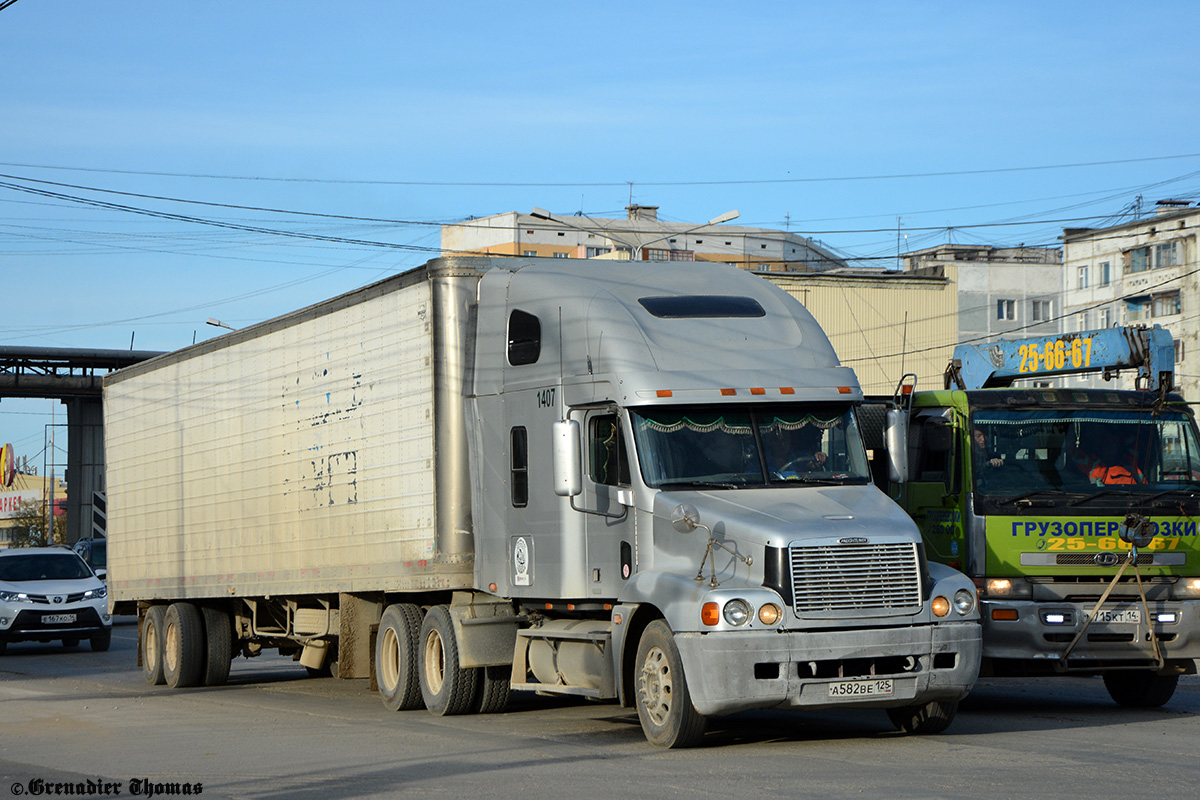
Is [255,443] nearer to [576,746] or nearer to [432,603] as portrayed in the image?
[432,603]

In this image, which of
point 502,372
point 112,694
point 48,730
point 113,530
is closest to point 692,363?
point 502,372

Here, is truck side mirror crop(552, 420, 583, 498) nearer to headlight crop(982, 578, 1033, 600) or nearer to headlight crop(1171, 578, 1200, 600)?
headlight crop(982, 578, 1033, 600)

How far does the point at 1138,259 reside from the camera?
255 feet

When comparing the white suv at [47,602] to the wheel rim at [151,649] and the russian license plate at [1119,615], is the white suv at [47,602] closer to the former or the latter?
the wheel rim at [151,649]

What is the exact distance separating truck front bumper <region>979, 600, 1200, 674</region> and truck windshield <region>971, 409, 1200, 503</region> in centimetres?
93

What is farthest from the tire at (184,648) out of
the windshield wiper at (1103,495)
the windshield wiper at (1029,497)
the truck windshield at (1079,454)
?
the windshield wiper at (1103,495)

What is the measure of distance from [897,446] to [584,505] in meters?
2.49

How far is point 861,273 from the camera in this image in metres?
54.8

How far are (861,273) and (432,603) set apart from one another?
42.5 m

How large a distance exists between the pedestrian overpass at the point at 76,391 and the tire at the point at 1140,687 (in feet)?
164

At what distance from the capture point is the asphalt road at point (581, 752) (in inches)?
355

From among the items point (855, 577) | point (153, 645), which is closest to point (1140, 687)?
point (855, 577)

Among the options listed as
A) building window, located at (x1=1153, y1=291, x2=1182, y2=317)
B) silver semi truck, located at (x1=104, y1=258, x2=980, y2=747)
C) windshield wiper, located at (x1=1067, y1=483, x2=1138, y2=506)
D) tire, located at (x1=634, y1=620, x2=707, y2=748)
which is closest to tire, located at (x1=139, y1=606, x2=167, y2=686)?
silver semi truck, located at (x1=104, y1=258, x2=980, y2=747)

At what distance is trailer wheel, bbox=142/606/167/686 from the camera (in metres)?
19.2
